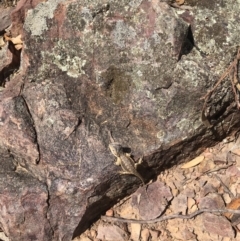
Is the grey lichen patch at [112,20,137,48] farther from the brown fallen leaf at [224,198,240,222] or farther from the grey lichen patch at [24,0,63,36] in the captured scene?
the brown fallen leaf at [224,198,240,222]

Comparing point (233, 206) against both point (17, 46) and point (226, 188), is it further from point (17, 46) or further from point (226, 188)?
point (17, 46)

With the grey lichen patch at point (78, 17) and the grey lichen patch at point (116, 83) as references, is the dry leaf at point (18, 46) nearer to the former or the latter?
the grey lichen patch at point (78, 17)

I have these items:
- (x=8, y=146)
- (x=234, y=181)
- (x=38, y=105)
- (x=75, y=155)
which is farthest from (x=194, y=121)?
(x=8, y=146)

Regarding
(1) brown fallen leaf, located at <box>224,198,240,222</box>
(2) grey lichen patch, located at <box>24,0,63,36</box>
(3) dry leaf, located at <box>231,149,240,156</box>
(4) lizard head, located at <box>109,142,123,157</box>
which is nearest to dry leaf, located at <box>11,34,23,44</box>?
(2) grey lichen patch, located at <box>24,0,63,36</box>

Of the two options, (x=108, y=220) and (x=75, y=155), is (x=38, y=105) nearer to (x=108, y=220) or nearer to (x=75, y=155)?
(x=75, y=155)

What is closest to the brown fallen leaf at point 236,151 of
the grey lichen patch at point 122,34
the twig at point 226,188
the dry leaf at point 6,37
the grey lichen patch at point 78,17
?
the twig at point 226,188

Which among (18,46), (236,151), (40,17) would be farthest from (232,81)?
(18,46)

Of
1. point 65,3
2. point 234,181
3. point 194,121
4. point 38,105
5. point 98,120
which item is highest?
point 65,3
